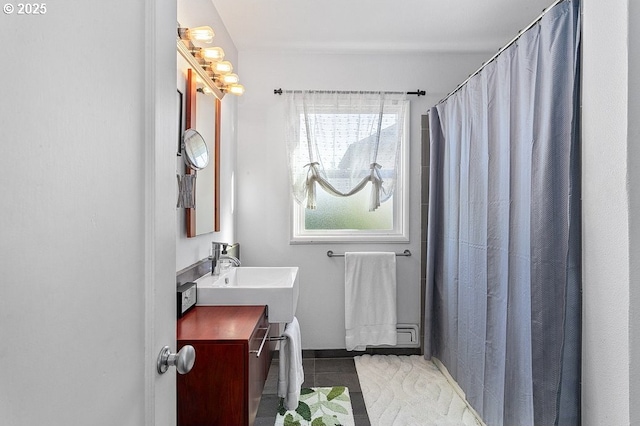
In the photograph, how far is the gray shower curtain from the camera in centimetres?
132

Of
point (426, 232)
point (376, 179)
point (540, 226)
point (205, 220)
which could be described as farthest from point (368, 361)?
point (540, 226)

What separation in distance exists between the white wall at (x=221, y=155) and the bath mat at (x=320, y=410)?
104 centimetres

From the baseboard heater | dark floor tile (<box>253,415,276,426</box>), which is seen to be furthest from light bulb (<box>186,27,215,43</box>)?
the baseboard heater

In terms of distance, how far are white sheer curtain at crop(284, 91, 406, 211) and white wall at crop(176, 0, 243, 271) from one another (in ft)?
1.46

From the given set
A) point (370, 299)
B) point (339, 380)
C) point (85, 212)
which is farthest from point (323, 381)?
point (85, 212)

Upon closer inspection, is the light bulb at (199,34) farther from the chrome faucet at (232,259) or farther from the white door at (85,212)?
the chrome faucet at (232,259)

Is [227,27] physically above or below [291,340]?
above

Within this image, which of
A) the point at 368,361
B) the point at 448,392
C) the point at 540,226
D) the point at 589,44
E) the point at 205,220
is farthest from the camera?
the point at 368,361

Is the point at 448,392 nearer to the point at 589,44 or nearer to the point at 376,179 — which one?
the point at 376,179

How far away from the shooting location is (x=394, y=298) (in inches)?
116

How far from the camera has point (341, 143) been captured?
2951mm

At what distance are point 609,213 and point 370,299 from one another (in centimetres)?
197

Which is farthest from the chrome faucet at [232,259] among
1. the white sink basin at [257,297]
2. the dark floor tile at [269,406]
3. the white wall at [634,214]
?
the white wall at [634,214]

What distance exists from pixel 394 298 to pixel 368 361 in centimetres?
52
